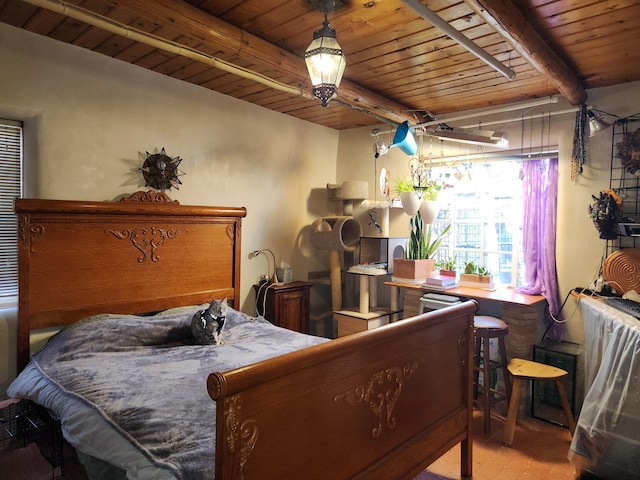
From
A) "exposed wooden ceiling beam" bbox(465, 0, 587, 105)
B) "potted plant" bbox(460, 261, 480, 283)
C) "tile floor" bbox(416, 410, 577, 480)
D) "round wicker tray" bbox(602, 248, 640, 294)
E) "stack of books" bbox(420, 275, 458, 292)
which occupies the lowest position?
"tile floor" bbox(416, 410, 577, 480)

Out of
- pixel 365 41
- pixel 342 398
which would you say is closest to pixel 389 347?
pixel 342 398

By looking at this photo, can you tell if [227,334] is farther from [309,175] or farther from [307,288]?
[309,175]

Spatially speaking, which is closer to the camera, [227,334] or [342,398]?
[342,398]

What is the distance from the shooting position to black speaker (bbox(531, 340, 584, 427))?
3.03 meters

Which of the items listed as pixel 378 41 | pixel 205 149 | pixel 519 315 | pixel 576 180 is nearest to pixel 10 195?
pixel 205 149

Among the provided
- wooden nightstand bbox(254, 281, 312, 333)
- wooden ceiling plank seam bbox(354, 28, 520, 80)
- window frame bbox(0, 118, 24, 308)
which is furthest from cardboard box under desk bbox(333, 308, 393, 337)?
window frame bbox(0, 118, 24, 308)

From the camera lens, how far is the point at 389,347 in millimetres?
1771

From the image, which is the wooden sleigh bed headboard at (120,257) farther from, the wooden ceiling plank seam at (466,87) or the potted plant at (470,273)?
the potted plant at (470,273)

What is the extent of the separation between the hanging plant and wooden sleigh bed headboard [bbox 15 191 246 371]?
2703mm

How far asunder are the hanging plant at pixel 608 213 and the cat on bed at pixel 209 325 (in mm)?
2677

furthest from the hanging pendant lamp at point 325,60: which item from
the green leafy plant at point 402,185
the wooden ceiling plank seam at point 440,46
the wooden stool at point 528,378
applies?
the wooden stool at point 528,378

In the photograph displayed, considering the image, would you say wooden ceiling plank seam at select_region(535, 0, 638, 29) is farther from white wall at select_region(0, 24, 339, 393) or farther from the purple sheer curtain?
white wall at select_region(0, 24, 339, 393)

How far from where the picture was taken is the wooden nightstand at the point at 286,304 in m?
3.76

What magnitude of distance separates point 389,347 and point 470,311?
0.81 meters
